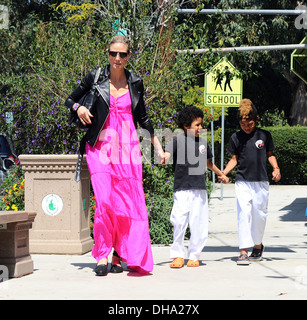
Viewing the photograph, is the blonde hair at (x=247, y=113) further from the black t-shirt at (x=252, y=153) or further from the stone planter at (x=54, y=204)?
the stone planter at (x=54, y=204)

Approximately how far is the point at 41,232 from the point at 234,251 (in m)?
2.30

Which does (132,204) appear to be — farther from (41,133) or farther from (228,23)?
(228,23)

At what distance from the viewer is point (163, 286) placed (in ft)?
19.6

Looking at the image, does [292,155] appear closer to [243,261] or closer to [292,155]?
[292,155]

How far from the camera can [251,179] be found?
763 cm

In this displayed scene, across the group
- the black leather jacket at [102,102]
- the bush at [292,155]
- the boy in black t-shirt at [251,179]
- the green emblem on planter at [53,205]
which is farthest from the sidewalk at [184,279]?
the bush at [292,155]

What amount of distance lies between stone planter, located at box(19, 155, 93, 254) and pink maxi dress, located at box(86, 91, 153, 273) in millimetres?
1557

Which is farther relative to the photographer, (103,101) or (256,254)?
(256,254)

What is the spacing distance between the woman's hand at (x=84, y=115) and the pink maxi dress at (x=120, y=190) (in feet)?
0.57

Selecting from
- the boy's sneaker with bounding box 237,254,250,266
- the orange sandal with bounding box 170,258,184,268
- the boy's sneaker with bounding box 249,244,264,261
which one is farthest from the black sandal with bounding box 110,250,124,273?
the boy's sneaker with bounding box 249,244,264,261

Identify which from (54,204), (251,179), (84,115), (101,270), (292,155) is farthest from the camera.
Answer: (292,155)

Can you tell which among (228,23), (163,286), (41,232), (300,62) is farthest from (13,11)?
(163,286)

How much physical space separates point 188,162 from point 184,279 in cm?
141

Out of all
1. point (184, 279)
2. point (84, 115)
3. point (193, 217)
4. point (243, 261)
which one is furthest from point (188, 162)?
point (184, 279)
